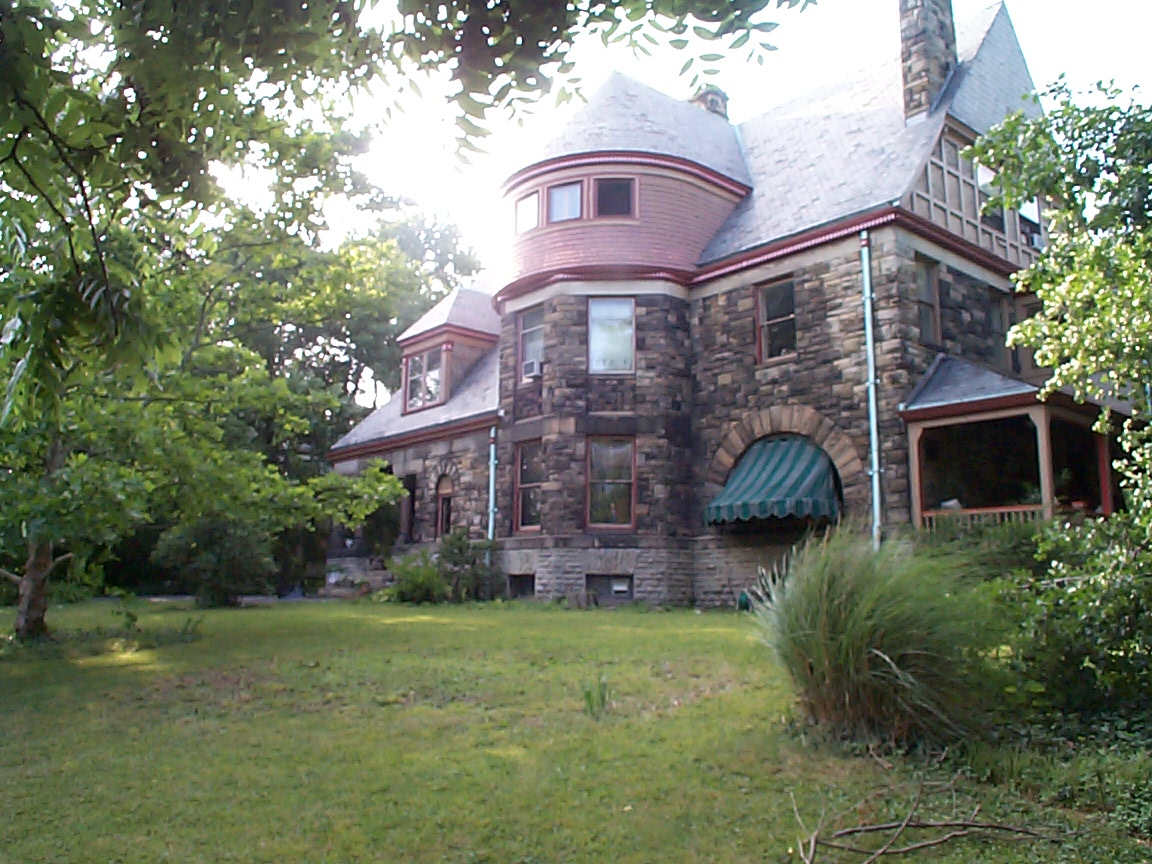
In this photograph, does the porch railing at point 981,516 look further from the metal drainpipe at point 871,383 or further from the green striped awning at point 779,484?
the green striped awning at point 779,484

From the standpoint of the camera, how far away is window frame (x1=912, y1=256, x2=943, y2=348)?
52.9 feet

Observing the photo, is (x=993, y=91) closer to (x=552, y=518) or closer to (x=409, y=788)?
(x=552, y=518)

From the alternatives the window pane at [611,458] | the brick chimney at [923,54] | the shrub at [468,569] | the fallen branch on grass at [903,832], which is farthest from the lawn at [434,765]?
the brick chimney at [923,54]

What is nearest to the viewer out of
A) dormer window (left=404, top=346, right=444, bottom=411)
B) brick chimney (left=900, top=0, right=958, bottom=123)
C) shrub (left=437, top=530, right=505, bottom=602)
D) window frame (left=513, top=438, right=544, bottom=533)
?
brick chimney (left=900, top=0, right=958, bottom=123)

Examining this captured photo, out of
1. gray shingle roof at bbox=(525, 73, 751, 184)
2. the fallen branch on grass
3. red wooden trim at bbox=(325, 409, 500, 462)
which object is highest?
gray shingle roof at bbox=(525, 73, 751, 184)

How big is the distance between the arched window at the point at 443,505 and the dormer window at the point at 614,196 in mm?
7005

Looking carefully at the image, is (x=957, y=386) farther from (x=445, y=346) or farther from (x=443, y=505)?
(x=445, y=346)

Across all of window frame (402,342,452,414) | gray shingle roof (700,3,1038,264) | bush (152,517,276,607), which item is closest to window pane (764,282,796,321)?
gray shingle roof (700,3,1038,264)

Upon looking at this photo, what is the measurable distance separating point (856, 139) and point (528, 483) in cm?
898

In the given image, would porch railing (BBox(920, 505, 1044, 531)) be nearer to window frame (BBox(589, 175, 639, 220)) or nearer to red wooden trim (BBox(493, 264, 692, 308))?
red wooden trim (BBox(493, 264, 692, 308))

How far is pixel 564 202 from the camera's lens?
19.5 m

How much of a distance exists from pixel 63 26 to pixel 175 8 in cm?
50

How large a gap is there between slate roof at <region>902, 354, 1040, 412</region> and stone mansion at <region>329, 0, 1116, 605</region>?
1.9 inches

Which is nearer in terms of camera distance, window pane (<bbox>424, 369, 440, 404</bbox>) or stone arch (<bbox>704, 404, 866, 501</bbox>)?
stone arch (<bbox>704, 404, 866, 501</bbox>)
